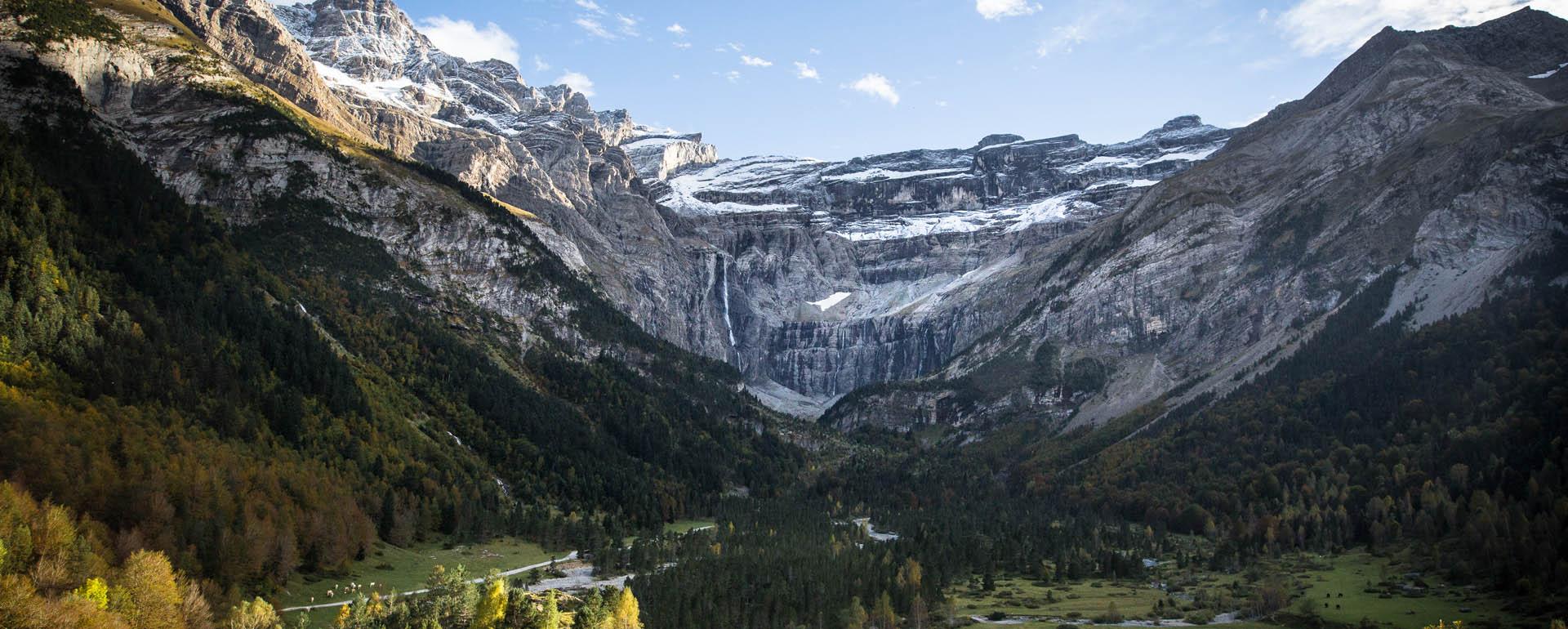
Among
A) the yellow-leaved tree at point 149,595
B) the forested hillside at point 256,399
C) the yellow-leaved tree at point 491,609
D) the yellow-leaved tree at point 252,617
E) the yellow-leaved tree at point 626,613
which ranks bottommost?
the yellow-leaved tree at point 626,613

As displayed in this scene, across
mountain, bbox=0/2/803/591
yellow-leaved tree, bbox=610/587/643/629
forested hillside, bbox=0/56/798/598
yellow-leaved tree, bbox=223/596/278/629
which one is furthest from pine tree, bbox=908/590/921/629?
yellow-leaved tree, bbox=223/596/278/629

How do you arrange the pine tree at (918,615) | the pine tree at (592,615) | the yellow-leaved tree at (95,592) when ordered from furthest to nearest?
1. the pine tree at (918,615)
2. the pine tree at (592,615)
3. the yellow-leaved tree at (95,592)

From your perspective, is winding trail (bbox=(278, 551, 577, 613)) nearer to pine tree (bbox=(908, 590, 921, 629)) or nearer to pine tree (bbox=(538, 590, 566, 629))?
pine tree (bbox=(538, 590, 566, 629))

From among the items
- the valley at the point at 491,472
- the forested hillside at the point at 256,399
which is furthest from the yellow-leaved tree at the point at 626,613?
the forested hillside at the point at 256,399

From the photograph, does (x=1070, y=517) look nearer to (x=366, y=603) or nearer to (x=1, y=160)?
(x=366, y=603)

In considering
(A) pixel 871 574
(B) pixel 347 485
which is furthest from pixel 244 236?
(A) pixel 871 574

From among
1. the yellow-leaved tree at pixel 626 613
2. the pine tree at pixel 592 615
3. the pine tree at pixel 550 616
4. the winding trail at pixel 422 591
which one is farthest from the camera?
the yellow-leaved tree at pixel 626 613

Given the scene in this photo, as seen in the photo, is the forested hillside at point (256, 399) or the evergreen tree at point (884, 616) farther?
the evergreen tree at point (884, 616)

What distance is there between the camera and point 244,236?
177125 millimetres

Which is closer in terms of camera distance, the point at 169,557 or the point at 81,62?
the point at 169,557

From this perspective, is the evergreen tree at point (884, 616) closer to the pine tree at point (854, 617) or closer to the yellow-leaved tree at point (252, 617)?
the pine tree at point (854, 617)

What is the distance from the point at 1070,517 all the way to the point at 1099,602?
2549 inches

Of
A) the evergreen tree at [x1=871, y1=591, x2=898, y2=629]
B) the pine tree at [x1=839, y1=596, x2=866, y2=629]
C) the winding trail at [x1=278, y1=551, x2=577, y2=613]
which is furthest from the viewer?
the evergreen tree at [x1=871, y1=591, x2=898, y2=629]

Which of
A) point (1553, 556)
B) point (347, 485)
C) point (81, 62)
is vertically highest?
point (81, 62)
